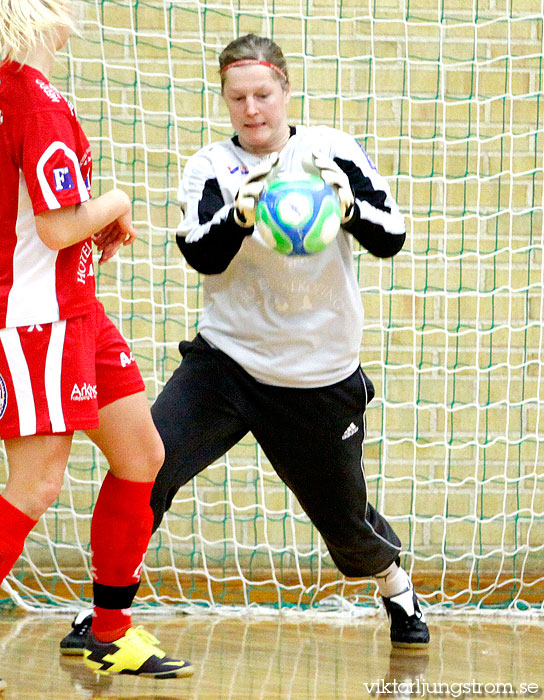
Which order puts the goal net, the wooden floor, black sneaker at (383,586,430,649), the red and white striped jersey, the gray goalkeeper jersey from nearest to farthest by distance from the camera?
the red and white striped jersey, the wooden floor, the gray goalkeeper jersey, black sneaker at (383,586,430,649), the goal net

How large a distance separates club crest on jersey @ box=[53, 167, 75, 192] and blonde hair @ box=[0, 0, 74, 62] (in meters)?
0.23

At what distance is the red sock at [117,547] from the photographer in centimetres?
176

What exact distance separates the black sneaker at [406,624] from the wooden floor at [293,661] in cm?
4

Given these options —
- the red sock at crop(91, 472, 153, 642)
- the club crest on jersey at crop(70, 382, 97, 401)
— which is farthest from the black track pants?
the club crest on jersey at crop(70, 382, 97, 401)

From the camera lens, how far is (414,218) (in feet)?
10.2

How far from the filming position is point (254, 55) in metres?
1.98

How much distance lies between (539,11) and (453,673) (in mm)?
2279

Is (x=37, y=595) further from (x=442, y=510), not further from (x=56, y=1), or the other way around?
(x=56, y=1)

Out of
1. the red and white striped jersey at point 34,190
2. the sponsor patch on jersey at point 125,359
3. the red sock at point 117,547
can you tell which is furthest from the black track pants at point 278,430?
the red and white striped jersey at point 34,190

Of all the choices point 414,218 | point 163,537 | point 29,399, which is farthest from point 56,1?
point 163,537

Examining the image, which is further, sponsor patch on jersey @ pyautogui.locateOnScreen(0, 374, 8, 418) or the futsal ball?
the futsal ball

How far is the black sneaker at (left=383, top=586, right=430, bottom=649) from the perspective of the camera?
2238 millimetres

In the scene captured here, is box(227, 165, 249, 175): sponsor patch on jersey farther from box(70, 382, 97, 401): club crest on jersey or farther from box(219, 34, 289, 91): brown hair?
box(70, 382, 97, 401): club crest on jersey

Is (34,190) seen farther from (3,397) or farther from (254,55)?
(254,55)
